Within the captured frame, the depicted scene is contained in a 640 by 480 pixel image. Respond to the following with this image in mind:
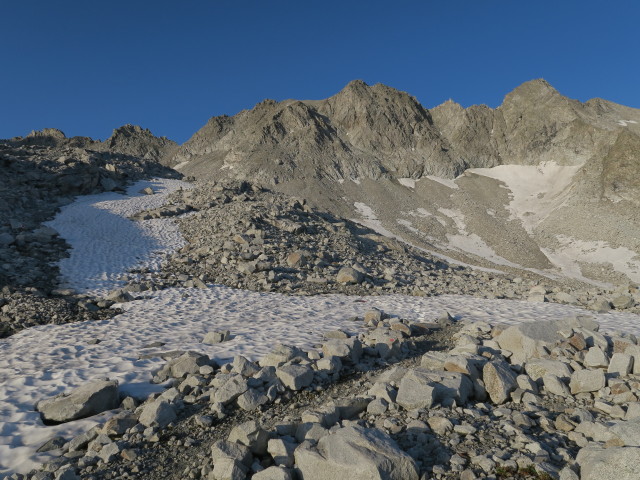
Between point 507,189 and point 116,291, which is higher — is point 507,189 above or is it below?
above

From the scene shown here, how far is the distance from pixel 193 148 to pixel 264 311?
427 feet

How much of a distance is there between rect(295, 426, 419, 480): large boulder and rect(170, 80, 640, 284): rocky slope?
4887 centimetres

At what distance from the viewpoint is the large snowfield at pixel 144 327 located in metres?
6.96

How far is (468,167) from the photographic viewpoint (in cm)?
9531

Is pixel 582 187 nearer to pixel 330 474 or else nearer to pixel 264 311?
pixel 264 311

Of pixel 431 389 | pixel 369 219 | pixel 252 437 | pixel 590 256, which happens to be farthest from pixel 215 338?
pixel 369 219

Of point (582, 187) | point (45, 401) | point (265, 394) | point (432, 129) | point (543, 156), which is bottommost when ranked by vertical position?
point (45, 401)

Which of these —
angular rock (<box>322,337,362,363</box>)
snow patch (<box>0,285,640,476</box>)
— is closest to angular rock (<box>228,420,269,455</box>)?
snow patch (<box>0,285,640,476</box>)

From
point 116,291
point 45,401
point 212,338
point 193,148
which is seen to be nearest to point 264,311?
point 212,338

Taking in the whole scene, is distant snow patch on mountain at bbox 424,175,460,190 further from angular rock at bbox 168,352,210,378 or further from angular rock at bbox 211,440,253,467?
angular rock at bbox 211,440,253,467

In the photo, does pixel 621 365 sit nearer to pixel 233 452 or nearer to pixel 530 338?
pixel 530 338

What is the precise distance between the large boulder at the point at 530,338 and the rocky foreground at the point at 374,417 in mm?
33

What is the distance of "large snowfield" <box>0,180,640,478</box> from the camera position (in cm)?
696

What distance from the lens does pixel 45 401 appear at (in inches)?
269
